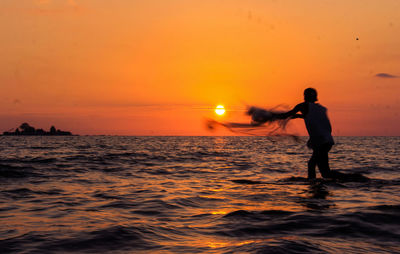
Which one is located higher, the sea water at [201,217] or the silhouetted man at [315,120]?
the silhouetted man at [315,120]

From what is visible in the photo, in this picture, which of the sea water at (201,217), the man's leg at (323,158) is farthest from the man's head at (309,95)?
the sea water at (201,217)

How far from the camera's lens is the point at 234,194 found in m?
8.93

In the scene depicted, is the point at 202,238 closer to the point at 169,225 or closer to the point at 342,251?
the point at 169,225

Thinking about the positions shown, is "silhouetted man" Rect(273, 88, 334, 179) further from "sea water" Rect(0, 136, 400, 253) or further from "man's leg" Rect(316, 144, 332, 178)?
"sea water" Rect(0, 136, 400, 253)

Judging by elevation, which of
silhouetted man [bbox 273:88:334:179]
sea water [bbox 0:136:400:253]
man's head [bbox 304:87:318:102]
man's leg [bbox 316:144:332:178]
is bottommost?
sea water [bbox 0:136:400:253]

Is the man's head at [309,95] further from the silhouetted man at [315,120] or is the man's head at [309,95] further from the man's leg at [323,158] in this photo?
the man's leg at [323,158]

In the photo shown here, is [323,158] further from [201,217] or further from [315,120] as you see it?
[201,217]

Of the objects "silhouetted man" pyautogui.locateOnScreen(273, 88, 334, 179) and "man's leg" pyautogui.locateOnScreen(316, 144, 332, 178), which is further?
"man's leg" pyautogui.locateOnScreen(316, 144, 332, 178)

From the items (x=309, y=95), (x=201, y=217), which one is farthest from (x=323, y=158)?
(x=201, y=217)

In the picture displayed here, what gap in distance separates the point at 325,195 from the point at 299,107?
238 cm

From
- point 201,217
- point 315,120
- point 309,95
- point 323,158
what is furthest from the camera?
point 323,158

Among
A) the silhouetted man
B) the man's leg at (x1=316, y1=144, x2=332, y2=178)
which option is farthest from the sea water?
the silhouetted man

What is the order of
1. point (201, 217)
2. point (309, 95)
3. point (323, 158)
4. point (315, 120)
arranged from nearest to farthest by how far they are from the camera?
point (201, 217), point (315, 120), point (309, 95), point (323, 158)

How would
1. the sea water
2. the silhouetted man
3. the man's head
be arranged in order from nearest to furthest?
the sea water < the silhouetted man < the man's head
